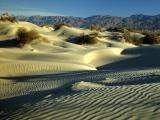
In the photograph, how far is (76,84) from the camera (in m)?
13.0

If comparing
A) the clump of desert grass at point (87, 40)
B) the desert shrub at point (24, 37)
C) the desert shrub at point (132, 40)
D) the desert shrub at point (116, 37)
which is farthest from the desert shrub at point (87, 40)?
the desert shrub at point (132, 40)

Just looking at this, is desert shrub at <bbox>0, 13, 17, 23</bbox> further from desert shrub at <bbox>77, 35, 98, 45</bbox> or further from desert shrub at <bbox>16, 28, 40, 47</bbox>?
desert shrub at <bbox>16, 28, 40, 47</bbox>

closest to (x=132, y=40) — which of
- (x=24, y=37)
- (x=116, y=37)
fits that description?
(x=116, y=37)

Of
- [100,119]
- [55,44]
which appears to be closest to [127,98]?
[100,119]

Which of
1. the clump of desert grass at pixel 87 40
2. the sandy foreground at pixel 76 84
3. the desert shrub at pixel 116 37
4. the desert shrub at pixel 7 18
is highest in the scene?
the desert shrub at pixel 7 18

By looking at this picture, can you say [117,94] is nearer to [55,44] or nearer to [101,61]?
[101,61]

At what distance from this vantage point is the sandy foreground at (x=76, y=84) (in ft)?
27.8

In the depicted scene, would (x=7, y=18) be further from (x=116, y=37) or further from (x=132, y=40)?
(x=132, y=40)

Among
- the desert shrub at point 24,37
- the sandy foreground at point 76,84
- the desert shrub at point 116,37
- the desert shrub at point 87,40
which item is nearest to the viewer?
the sandy foreground at point 76,84

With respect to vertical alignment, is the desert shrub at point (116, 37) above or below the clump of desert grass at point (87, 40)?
above

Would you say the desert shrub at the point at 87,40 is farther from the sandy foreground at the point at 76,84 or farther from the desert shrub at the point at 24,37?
the desert shrub at the point at 24,37

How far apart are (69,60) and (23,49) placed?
5.60 metres

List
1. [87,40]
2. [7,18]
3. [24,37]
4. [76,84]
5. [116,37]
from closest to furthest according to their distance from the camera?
[76,84] → [24,37] → [87,40] → [7,18] → [116,37]

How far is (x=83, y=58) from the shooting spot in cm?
2384
